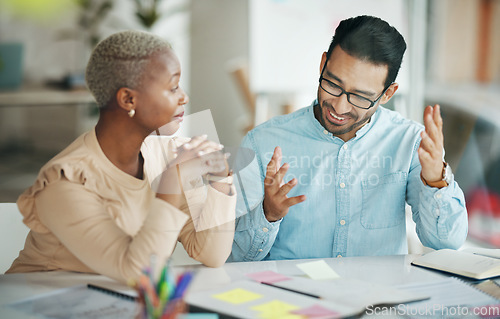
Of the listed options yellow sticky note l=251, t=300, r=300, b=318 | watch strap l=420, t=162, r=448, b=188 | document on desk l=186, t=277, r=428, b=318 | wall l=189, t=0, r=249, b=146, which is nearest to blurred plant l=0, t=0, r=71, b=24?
wall l=189, t=0, r=249, b=146

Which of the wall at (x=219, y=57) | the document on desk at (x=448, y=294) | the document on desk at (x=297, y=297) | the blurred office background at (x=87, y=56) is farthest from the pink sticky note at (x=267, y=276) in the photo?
the wall at (x=219, y=57)

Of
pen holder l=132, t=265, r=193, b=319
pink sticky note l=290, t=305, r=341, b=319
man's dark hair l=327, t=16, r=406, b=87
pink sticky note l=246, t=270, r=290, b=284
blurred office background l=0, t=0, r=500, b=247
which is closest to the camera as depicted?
pen holder l=132, t=265, r=193, b=319

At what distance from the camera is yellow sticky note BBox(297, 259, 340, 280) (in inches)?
43.3

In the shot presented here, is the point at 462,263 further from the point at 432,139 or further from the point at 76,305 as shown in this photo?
the point at 76,305

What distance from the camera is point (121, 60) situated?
1093 millimetres

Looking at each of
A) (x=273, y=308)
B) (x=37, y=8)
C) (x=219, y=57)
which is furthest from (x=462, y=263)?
(x=37, y=8)

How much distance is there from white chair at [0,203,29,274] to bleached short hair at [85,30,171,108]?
431mm

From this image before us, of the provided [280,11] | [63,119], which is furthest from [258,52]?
[63,119]

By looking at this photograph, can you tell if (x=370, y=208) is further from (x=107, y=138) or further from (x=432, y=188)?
(x=107, y=138)

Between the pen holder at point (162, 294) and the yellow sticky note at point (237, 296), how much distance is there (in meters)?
0.22

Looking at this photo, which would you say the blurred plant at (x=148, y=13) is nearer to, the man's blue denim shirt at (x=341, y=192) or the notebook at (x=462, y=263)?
the man's blue denim shirt at (x=341, y=192)

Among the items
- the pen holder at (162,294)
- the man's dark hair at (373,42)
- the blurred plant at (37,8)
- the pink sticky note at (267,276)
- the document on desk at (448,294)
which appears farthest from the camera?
the blurred plant at (37,8)

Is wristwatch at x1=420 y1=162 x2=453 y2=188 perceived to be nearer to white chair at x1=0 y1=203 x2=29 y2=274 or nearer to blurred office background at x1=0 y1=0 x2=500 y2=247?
white chair at x1=0 y1=203 x2=29 y2=274

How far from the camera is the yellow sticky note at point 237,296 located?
3.00 ft
